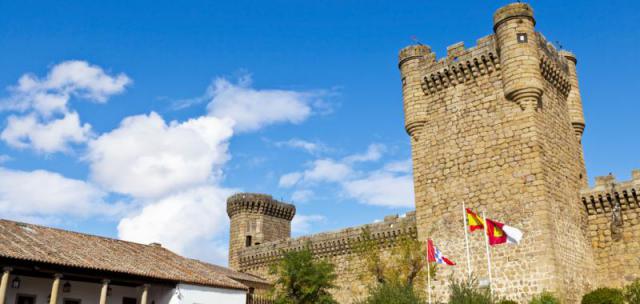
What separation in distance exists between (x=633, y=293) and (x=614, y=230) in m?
3.75

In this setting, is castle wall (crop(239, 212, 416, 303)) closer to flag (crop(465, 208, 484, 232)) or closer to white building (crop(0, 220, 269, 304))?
flag (crop(465, 208, 484, 232))

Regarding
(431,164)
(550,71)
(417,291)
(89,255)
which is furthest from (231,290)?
(550,71)

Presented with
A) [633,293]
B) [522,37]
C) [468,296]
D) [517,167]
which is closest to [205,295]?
[468,296]

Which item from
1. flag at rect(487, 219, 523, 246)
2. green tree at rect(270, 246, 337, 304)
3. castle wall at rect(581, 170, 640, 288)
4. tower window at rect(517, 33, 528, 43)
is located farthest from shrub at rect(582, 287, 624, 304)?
green tree at rect(270, 246, 337, 304)

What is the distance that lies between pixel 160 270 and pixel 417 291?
12100 mm

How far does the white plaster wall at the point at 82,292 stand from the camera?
74.8 feet

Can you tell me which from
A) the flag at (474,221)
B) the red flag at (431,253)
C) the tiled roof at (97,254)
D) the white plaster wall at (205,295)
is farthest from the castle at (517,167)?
the tiled roof at (97,254)

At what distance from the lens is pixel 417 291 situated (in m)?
26.1

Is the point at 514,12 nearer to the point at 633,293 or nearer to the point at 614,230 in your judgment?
the point at 614,230

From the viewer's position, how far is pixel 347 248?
34.8 m

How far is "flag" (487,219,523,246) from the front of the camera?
859 inches

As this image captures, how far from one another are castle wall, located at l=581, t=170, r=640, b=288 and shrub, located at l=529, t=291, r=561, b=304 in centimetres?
468

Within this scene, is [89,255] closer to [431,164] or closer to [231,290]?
[231,290]

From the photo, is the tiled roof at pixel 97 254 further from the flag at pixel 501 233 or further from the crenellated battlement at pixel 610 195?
the crenellated battlement at pixel 610 195
